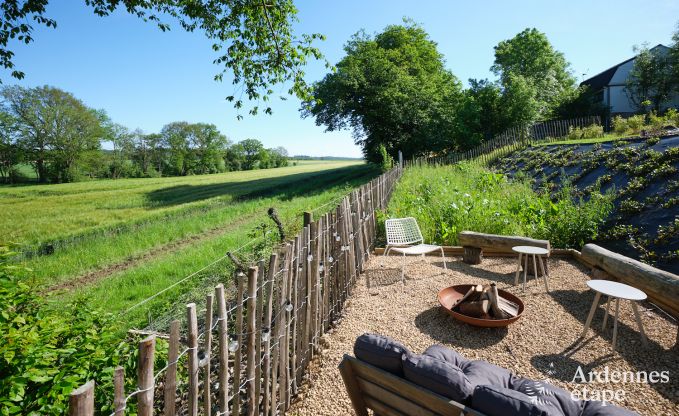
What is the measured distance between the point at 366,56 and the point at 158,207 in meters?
20.6

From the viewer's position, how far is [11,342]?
1.75 m

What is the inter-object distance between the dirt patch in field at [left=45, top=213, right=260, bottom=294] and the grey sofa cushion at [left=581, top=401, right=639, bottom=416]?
24.6 ft

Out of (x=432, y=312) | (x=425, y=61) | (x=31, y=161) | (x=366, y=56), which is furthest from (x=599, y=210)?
(x=31, y=161)

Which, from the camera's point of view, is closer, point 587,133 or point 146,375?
point 146,375

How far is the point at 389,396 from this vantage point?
209 cm

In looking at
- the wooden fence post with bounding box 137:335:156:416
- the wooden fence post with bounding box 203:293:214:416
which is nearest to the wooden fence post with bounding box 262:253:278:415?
the wooden fence post with bounding box 203:293:214:416

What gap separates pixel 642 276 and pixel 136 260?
37.4 ft

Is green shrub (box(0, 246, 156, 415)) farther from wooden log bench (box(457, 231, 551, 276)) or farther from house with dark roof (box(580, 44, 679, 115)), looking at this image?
house with dark roof (box(580, 44, 679, 115))

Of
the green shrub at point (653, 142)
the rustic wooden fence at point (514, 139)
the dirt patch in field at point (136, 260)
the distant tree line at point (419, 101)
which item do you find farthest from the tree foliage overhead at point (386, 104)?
the dirt patch in field at point (136, 260)

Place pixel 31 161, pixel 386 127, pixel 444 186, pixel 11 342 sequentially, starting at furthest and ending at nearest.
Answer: pixel 31 161 → pixel 386 127 → pixel 444 186 → pixel 11 342

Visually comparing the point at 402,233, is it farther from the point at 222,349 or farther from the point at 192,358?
the point at 192,358

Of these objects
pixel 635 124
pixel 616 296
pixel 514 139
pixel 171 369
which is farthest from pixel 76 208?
pixel 635 124

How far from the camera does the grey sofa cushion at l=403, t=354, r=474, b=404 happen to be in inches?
69.6

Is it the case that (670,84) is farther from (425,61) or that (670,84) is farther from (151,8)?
(151,8)
